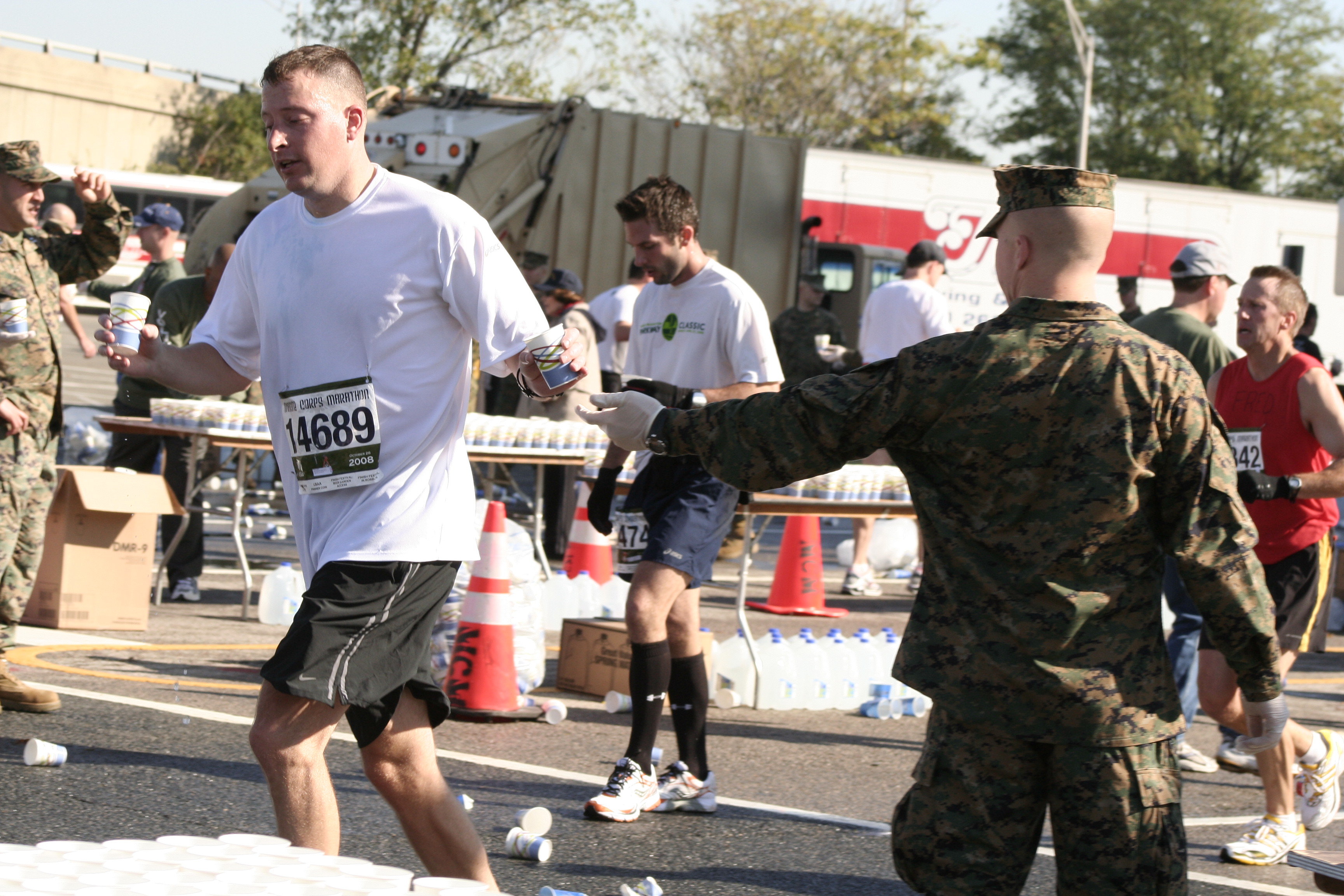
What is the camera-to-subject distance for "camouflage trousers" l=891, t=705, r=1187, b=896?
293 cm

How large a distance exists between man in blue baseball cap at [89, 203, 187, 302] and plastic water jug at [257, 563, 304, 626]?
230cm

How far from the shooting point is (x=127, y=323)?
401 cm

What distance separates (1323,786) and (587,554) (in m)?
5.46

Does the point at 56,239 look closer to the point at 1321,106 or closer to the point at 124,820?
the point at 124,820

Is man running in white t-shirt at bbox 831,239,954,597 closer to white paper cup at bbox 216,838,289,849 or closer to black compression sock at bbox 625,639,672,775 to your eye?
black compression sock at bbox 625,639,672,775

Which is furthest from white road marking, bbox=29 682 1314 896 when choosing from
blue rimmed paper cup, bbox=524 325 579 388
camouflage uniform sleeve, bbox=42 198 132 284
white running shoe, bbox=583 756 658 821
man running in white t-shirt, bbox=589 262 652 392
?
man running in white t-shirt, bbox=589 262 652 392

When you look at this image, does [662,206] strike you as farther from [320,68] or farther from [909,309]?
[909,309]

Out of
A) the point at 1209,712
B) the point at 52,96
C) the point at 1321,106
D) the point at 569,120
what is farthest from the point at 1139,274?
the point at 52,96

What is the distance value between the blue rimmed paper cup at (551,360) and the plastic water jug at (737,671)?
4.39 metres

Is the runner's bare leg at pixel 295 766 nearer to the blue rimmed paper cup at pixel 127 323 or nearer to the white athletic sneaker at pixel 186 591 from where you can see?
the blue rimmed paper cup at pixel 127 323

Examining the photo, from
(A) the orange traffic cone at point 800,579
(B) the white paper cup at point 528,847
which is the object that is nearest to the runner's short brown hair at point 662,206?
(B) the white paper cup at point 528,847

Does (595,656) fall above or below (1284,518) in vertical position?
below

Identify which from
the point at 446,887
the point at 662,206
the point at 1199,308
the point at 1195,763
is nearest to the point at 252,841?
the point at 446,887

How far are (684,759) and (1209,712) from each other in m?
1.87
